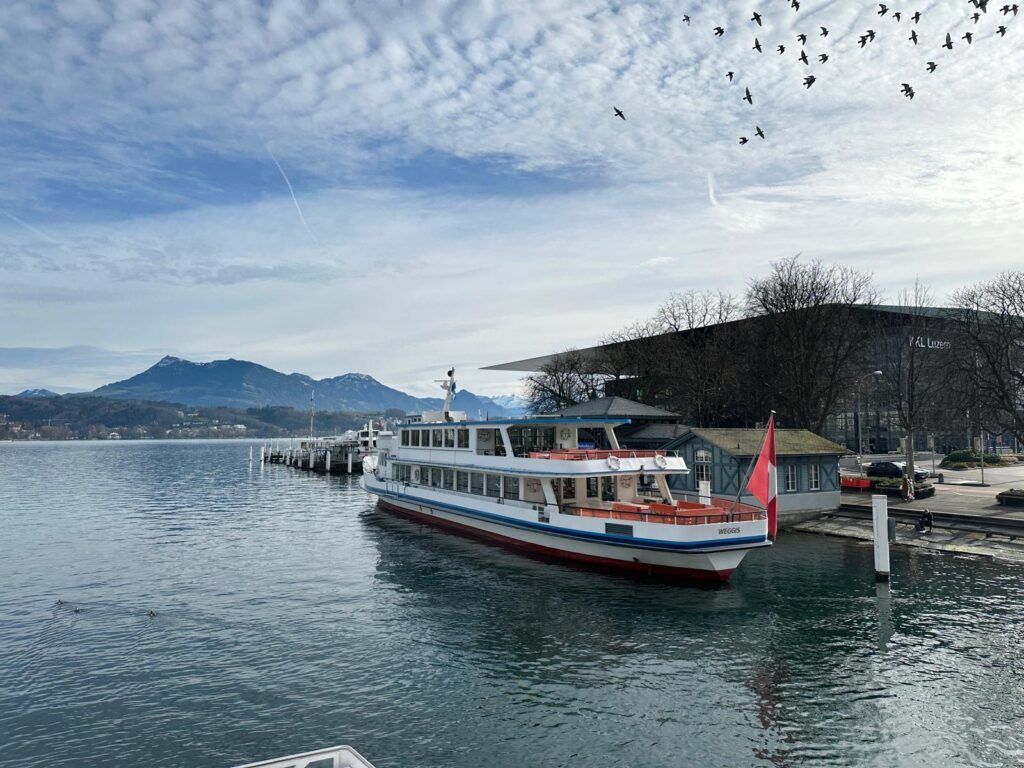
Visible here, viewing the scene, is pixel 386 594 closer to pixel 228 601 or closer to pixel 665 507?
pixel 228 601

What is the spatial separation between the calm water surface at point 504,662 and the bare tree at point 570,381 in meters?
48.0

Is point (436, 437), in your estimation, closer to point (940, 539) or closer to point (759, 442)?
point (759, 442)

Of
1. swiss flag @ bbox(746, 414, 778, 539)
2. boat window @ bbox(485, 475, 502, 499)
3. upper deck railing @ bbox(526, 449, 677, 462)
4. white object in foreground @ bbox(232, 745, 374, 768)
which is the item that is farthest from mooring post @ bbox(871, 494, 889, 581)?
white object in foreground @ bbox(232, 745, 374, 768)

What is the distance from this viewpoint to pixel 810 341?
51531 mm

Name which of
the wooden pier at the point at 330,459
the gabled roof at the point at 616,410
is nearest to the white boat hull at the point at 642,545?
the gabled roof at the point at 616,410

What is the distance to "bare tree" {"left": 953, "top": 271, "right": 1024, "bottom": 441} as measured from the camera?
42.8 metres

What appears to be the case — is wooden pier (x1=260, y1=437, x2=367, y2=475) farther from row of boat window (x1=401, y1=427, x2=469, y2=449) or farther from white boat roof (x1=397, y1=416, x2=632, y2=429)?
white boat roof (x1=397, y1=416, x2=632, y2=429)

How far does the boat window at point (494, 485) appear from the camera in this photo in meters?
35.3

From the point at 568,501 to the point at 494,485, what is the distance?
595cm

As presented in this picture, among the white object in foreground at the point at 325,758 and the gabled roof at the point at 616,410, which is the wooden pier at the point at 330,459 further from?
the white object in foreground at the point at 325,758

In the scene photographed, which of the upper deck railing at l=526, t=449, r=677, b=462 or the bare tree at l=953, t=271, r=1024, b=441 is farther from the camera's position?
the bare tree at l=953, t=271, r=1024, b=441

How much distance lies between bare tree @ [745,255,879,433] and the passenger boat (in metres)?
20.9

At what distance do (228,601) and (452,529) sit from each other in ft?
54.9

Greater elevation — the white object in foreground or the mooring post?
the white object in foreground
